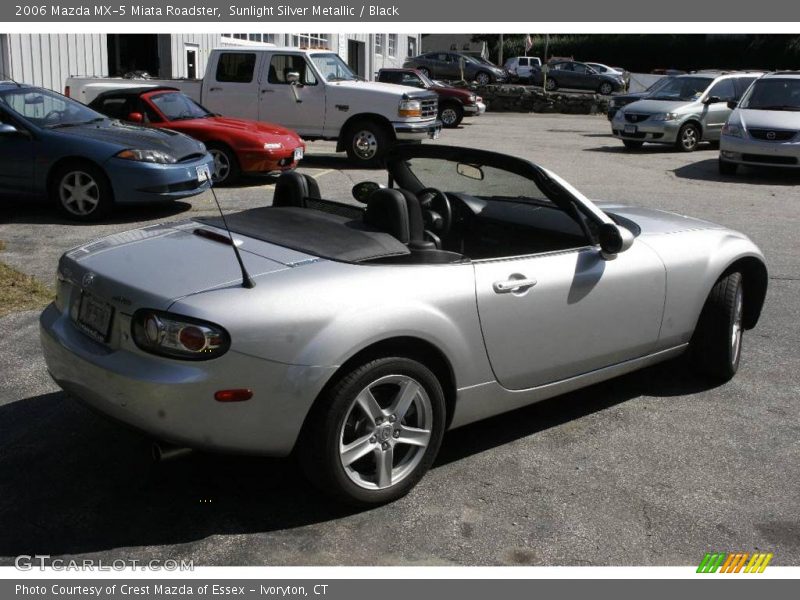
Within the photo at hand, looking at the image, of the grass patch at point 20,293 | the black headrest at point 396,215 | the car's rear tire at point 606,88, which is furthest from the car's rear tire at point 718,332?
the car's rear tire at point 606,88

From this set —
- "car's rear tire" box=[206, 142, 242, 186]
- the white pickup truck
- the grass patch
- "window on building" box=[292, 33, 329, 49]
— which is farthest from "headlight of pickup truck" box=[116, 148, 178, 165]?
"window on building" box=[292, 33, 329, 49]

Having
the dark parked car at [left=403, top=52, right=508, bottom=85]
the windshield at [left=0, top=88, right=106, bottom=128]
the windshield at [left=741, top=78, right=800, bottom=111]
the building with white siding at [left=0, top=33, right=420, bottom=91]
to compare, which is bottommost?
the windshield at [left=0, top=88, right=106, bottom=128]

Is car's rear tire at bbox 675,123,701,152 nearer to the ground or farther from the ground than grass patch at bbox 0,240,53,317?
farther from the ground

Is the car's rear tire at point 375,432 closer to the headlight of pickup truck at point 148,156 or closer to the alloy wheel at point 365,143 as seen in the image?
the headlight of pickup truck at point 148,156

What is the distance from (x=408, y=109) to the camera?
50.5 feet

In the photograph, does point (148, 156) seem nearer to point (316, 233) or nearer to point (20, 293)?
point (20, 293)

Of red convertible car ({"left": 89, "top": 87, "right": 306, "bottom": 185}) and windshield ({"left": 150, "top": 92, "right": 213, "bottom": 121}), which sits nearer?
red convertible car ({"left": 89, "top": 87, "right": 306, "bottom": 185})

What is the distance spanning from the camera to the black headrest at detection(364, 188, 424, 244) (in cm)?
405

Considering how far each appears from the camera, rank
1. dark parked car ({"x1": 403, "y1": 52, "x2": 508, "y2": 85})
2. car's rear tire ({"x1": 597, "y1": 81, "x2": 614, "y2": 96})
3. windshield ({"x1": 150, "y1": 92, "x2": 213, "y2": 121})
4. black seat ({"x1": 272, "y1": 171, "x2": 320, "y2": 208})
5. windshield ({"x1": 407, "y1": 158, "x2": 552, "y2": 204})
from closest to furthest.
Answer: windshield ({"x1": 407, "y1": 158, "x2": 552, "y2": 204})
black seat ({"x1": 272, "y1": 171, "x2": 320, "y2": 208})
windshield ({"x1": 150, "y1": 92, "x2": 213, "y2": 121})
dark parked car ({"x1": 403, "y1": 52, "x2": 508, "y2": 85})
car's rear tire ({"x1": 597, "y1": 81, "x2": 614, "y2": 96})

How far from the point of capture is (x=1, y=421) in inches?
178

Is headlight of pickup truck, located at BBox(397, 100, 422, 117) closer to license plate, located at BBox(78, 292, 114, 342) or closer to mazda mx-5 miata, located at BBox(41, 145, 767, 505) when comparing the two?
mazda mx-5 miata, located at BBox(41, 145, 767, 505)

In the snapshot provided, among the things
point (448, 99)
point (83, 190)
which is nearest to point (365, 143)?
point (83, 190)

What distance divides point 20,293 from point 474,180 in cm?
383

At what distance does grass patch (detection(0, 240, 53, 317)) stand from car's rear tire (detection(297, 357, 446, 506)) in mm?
3650
